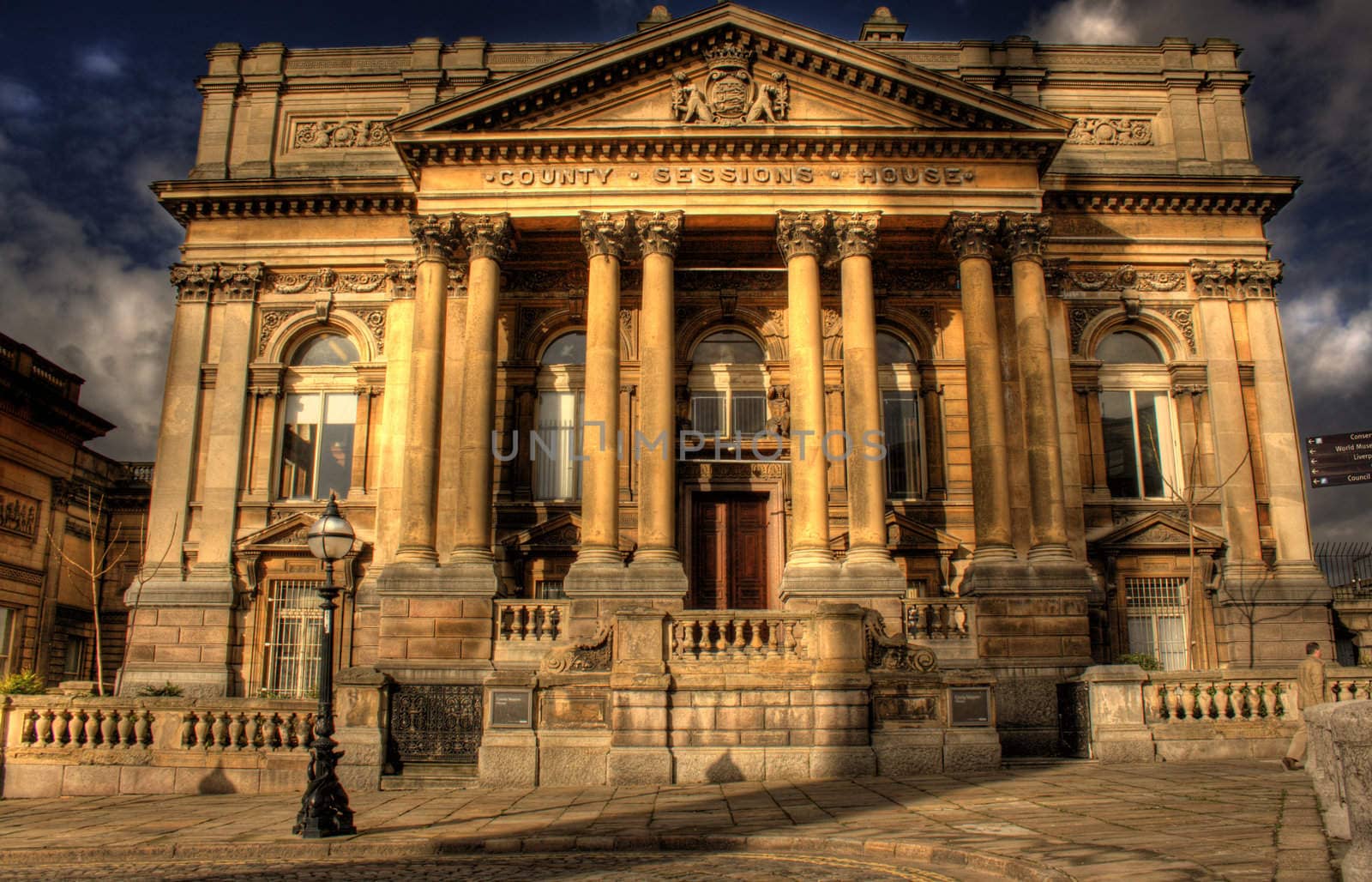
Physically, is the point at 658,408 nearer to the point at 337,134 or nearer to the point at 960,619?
the point at 960,619

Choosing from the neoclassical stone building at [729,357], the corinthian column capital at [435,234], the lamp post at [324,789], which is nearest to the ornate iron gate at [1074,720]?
the neoclassical stone building at [729,357]

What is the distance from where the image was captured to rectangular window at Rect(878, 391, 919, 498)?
25750 mm

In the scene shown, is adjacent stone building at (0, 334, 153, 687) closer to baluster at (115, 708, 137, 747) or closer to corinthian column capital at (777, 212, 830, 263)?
baluster at (115, 708, 137, 747)

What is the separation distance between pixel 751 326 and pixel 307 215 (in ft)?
36.7

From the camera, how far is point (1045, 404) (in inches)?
904

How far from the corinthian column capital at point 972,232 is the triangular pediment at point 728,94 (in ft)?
5.93

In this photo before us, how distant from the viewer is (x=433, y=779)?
16.9m

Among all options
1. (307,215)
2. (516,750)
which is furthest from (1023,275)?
(307,215)

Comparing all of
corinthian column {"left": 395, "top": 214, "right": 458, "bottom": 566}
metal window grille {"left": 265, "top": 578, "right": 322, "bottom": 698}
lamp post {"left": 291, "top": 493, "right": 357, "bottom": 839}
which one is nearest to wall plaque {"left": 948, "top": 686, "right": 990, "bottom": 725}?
lamp post {"left": 291, "top": 493, "right": 357, "bottom": 839}

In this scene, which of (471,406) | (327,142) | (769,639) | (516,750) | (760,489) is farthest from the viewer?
(327,142)

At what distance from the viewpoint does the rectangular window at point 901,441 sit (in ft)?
84.5

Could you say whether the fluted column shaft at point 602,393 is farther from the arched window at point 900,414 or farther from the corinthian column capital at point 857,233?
the arched window at point 900,414

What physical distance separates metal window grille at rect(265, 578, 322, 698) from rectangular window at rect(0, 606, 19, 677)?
10062 millimetres

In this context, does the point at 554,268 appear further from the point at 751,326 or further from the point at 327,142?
the point at 327,142
